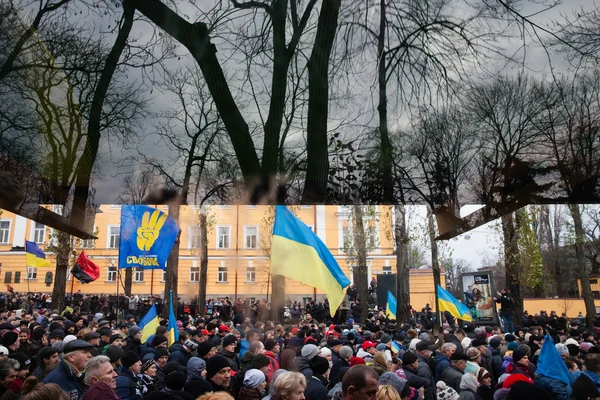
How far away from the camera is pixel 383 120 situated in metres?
2.12

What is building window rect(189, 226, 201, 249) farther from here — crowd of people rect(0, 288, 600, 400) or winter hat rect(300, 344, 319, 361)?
winter hat rect(300, 344, 319, 361)

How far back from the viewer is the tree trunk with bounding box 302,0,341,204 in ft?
6.30

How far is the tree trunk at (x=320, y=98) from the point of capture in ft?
6.30

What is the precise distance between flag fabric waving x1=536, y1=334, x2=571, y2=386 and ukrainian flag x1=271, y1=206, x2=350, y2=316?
2.75 metres

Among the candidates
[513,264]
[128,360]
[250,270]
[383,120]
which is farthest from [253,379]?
[513,264]

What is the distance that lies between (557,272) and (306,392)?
3839cm

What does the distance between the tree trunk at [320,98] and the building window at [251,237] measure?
6.30 feet

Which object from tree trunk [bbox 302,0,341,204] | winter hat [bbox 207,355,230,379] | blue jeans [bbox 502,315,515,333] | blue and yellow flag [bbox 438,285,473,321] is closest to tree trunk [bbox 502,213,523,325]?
blue jeans [bbox 502,315,515,333]

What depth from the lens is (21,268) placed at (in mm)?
43625

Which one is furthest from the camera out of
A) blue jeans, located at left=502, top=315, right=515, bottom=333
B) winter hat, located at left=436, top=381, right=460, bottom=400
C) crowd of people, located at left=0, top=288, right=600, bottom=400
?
blue jeans, located at left=502, top=315, right=515, bottom=333

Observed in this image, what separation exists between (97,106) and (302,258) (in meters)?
3.99

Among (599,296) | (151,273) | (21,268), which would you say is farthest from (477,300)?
(21,268)

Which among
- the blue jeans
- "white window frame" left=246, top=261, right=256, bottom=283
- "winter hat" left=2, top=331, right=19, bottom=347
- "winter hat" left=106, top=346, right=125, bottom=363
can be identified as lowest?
the blue jeans

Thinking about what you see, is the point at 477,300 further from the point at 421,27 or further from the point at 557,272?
the point at 557,272
